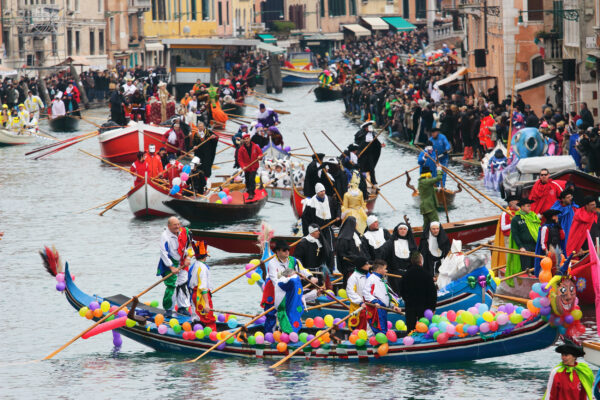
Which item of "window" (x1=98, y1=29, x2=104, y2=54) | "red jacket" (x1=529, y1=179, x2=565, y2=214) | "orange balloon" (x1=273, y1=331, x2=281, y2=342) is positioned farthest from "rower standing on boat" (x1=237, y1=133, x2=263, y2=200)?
"window" (x1=98, y1=29, x2=104, y2=54)

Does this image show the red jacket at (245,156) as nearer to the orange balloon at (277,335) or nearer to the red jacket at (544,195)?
the red jacket at (544,195)

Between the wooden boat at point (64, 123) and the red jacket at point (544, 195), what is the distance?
34.6 m

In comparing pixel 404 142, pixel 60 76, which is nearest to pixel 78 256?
pixel 404 142

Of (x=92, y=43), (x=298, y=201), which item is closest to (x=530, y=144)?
(x=298, y=201)

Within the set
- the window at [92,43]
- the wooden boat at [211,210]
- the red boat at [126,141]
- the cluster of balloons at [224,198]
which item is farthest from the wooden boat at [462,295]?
the window at [92,43]

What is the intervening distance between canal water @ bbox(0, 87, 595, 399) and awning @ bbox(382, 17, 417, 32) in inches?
3010

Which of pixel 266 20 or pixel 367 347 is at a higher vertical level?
pixel 266 20

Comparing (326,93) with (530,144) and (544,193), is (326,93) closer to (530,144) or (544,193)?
(530,144)

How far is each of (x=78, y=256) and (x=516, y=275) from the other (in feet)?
36.0

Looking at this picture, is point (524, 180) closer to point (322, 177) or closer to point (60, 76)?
point (322, 177)

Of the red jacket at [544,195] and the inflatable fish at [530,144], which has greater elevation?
the inflatable fish at [530,144]

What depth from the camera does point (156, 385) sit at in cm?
1728

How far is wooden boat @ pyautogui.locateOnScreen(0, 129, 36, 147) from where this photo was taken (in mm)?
49219

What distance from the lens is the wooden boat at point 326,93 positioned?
72125 mm
